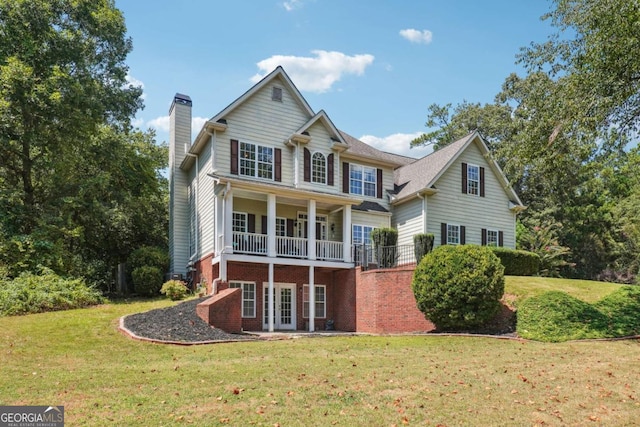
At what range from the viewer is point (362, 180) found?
2428cm

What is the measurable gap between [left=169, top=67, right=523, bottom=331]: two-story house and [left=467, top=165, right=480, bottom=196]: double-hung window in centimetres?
6

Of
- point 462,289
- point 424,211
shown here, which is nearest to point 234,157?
point 424,211

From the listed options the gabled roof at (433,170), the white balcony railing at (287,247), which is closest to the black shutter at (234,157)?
the white balcony railing at (287,247)

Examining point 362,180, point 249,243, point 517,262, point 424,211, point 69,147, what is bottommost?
point 517,262

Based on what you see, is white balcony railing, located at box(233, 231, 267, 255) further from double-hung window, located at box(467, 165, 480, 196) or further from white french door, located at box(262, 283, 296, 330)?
double-hung window, located at box(467, 165, 480, 196)

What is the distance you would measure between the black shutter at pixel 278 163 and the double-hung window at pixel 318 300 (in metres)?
4.88

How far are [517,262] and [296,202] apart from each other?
10388 millimetres

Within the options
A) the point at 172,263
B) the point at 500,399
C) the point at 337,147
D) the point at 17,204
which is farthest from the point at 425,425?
the point at 17,204

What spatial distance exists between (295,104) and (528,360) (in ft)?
49.9

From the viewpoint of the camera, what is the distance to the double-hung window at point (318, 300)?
20.7 metres

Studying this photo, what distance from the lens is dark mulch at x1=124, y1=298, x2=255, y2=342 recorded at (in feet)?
42.9

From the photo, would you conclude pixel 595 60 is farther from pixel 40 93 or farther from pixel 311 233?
pixel 40 93

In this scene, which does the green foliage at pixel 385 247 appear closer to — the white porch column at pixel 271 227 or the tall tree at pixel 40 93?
the white porch column at pixel 271 227

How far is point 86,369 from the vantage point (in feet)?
30.5
